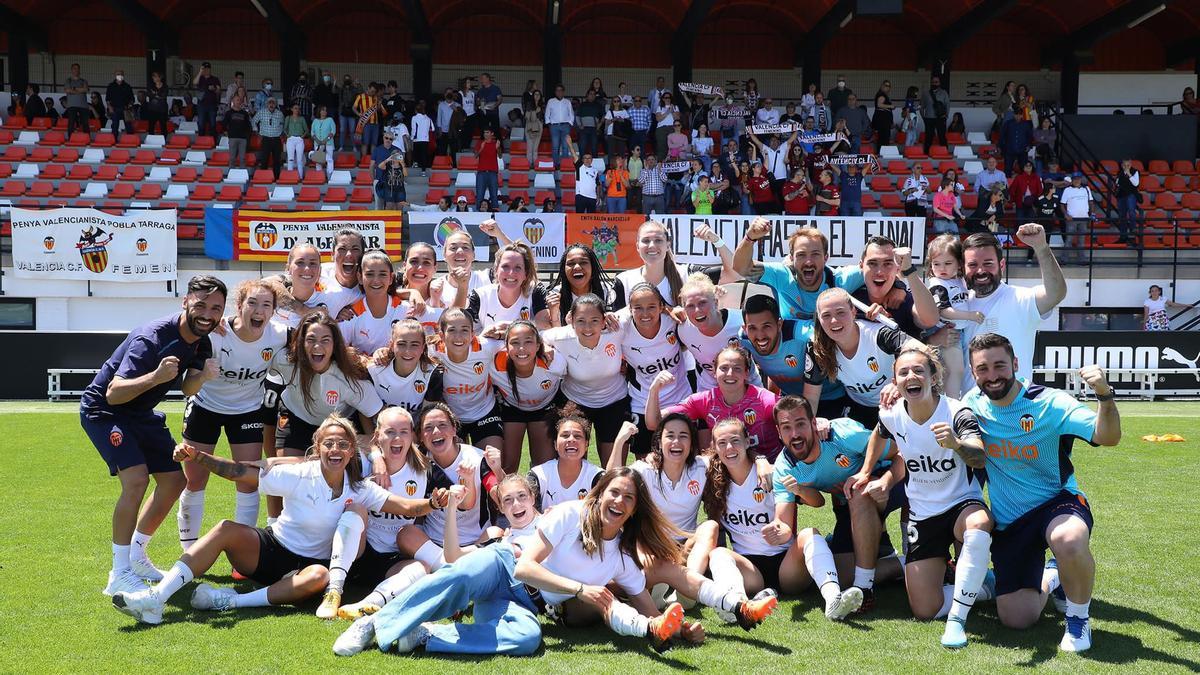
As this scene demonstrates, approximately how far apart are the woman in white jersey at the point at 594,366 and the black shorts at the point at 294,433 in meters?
1.63

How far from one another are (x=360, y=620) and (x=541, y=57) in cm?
2471

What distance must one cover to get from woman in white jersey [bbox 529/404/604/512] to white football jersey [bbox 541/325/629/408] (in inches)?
30.0

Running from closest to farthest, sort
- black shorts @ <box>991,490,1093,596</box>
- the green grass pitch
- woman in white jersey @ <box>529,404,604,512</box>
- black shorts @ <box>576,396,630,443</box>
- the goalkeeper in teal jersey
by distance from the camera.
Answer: the green grass pitch, the goalkeeper in teal jersey, black shorts @ <box>991,490,1093,596</box>, woman in white jersey @ <box>529,404,604,512</box>, black shorts @ <box>576,396,630,443</box>

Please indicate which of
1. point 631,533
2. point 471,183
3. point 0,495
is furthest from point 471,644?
point 471,183

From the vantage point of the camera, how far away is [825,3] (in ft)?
83.1

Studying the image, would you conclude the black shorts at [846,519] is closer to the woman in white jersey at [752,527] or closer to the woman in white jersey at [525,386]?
the woman in white jersey at [752,527]

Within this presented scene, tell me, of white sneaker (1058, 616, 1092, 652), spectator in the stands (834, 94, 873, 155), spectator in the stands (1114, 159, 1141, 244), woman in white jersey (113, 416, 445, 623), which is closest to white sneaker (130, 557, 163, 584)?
woman in white jersey (113, 416, 445, 623)

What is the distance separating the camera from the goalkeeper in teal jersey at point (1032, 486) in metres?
4.80

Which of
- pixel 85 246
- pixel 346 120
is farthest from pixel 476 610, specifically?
pixel 346 120

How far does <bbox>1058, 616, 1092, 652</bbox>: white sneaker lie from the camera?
474cm

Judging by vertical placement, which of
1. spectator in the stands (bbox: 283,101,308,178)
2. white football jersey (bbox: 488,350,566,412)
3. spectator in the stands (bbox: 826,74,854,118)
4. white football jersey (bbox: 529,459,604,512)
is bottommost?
white football jersey (bbox: 529,459,604,512)

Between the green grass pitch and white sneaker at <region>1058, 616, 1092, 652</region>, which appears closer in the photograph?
the green grass pitch

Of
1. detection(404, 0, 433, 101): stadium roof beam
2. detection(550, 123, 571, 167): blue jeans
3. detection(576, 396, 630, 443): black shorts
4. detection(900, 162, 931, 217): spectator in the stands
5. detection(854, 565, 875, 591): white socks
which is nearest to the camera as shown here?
detection(854, 565, 875, 591): white socks

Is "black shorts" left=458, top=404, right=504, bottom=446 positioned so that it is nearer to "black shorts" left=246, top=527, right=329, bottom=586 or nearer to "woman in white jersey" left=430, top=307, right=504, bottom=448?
"woman in white jersey" left=430, top=307, right=504, bottom=448
